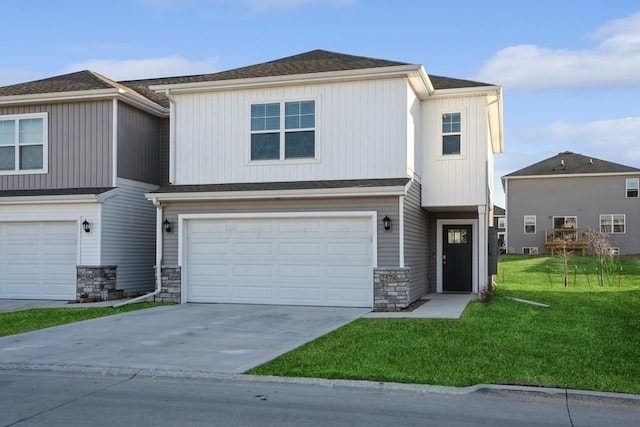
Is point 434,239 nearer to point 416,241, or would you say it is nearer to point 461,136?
point 416,241

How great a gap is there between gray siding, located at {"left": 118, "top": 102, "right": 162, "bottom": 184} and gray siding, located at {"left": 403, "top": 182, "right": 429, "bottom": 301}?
795 centimetres

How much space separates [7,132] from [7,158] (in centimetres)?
72

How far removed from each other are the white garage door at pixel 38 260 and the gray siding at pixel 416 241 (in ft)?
28.9

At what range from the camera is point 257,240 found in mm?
15898

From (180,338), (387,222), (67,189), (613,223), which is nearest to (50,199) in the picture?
(67,189)

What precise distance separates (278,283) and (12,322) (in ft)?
19.2

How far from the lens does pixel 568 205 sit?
40.5 m

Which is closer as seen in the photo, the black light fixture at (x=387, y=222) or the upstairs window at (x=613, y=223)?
the black light fixture at (x=387, y=222)

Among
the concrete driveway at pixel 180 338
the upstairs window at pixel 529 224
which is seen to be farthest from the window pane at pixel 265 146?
the upstairs window at pixel 529 224

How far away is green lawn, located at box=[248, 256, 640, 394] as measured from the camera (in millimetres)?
7727

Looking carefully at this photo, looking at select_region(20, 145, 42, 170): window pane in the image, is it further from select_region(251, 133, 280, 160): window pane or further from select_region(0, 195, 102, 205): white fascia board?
select_region(251, 133, 280, 160): window pane

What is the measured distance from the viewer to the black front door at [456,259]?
62.9 ft

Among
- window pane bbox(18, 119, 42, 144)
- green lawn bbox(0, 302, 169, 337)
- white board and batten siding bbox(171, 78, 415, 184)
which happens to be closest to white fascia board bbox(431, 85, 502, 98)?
→ white board and batten siding bbox(171, 78, 415, 184)

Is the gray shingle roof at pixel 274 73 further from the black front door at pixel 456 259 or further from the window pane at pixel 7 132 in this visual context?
the black front door at pixel 456 259
